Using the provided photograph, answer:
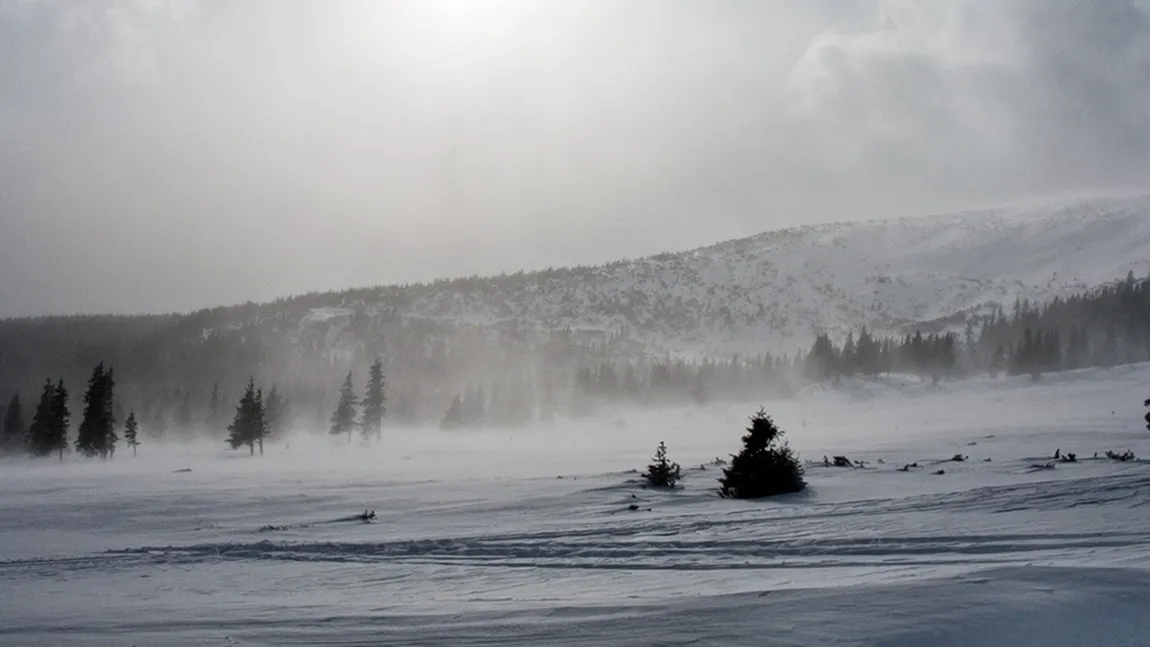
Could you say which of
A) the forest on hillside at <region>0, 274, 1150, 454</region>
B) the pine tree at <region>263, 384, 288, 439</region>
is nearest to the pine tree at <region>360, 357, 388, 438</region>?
the forest on hillside at <region>0, 274, 1150, 454</region>

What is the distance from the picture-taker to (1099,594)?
28.1ft

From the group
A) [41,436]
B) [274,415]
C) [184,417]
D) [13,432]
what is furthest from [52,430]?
[184,417]

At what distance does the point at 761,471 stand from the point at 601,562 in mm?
9622

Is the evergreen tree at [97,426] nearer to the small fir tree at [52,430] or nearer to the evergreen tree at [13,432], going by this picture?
the small fir tree at [52,430]

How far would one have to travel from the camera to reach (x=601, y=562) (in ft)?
45.2

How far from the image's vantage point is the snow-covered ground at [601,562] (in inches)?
341

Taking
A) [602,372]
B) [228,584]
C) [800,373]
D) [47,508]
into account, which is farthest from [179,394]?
[228,584]

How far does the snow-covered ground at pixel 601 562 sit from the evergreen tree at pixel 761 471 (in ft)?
3.43

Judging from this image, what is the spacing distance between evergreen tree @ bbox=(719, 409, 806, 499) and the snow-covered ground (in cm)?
105

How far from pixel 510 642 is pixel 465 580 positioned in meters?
4.24

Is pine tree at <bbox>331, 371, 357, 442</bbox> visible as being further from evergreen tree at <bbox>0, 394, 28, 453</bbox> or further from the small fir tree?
evergreen tree at <bbox>0, 394, 28, 453</bbox>

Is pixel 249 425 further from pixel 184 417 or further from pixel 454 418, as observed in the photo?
pixel 184 417

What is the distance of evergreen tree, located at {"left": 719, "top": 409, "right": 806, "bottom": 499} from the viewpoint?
72.5ft

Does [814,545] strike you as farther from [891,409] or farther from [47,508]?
[891,409]
